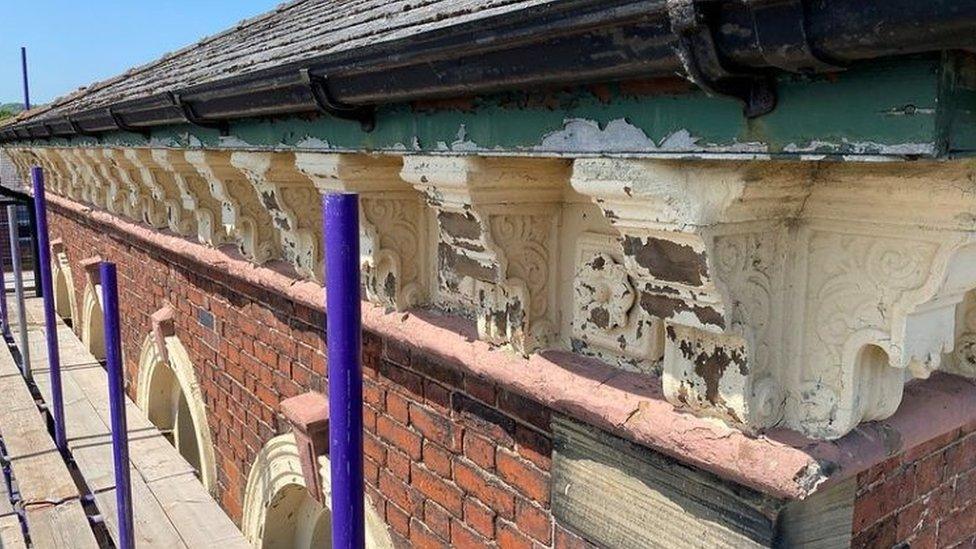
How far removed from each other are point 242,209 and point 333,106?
1673 mm

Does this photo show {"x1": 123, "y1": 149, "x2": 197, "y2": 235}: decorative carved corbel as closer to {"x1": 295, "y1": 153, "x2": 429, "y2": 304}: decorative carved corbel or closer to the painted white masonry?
{"x1": 295, "y1": 153, "x2": 429, "y2": 304}: decorative carved corbel

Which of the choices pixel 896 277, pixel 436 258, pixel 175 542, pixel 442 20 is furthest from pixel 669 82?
pixel 175 542

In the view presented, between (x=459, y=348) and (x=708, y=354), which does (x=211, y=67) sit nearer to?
(x=459, y=348)

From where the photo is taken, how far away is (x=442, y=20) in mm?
1824

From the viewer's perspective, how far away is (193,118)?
9.61ft

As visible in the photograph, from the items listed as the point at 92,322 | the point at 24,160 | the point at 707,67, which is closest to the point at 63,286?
the point at 24,160

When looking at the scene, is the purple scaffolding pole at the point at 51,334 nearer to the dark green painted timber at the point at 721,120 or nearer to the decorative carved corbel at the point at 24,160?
the dark green painted timber at the point at 721,120

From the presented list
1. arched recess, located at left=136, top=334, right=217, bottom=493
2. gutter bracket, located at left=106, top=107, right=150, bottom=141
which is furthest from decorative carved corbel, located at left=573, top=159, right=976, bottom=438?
arched recess, located at left=136, top=334, right=217, bottom=493

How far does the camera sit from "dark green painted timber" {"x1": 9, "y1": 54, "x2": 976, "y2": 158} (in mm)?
942

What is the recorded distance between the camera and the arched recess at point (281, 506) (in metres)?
3.45

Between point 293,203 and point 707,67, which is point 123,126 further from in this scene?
point 707,67

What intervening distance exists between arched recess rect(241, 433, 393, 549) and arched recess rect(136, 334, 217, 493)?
0.76 metres

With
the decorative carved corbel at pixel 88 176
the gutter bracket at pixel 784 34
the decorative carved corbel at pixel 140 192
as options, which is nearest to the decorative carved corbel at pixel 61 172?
the decorative carved corbel at pixel 88 176

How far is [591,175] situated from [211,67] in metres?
2.79
